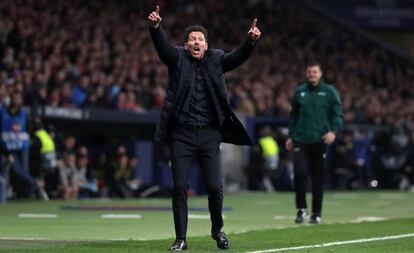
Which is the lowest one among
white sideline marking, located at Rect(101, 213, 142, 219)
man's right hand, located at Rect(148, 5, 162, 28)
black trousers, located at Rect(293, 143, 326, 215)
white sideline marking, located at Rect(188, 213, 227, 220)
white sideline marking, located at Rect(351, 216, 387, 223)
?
white sideline marking, located at Rect(351, 216, 387, 223)

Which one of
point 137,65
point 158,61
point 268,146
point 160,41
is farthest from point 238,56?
point 158,61

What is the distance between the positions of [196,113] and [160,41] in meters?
0.77

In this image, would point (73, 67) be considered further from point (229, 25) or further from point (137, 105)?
point (229, 25)

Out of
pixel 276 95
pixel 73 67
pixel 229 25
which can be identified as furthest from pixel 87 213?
pixel 229 25

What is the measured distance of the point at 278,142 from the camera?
31.8m

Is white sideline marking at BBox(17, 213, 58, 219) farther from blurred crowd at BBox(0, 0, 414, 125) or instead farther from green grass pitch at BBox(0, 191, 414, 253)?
blurred crowd at BBox(0, 0, 414, 125)

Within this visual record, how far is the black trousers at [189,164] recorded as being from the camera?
39.5ft

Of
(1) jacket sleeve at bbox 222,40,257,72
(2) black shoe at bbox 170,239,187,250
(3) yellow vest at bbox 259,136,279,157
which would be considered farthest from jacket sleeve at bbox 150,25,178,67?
(3) yellow vest at bbox 259,136,279,157

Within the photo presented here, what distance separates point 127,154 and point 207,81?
15.8 meters

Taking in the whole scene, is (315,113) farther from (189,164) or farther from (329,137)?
(189,164)

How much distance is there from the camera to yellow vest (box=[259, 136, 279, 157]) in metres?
30.6

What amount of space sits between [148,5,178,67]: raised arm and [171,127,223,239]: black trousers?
0.67 m

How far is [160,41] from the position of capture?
1182cm

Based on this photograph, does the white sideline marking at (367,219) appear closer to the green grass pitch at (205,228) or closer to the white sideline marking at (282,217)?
the green grass pitch at (205,228)
